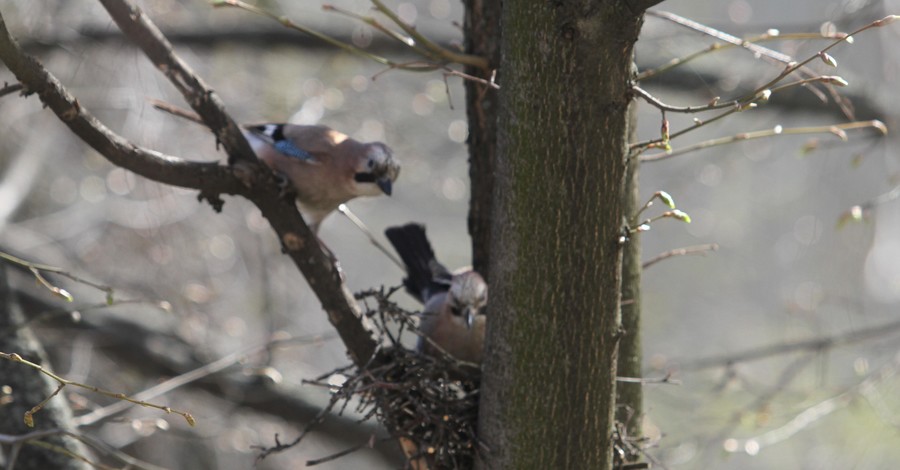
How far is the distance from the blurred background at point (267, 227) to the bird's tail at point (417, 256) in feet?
2.00

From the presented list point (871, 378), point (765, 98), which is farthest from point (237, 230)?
point (765, 98)

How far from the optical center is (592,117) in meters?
2.45

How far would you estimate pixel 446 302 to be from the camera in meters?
3.89

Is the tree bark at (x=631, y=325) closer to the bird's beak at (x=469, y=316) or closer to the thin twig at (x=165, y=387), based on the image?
the bird's beak at (x=469, y=316)

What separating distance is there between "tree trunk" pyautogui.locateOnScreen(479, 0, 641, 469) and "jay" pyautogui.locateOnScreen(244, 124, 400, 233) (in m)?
1.22

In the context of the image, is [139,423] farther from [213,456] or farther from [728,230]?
[728,230]

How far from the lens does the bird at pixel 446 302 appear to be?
148 inches

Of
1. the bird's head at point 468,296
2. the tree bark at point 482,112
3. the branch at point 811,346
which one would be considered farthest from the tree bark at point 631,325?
the branch at point 811,346

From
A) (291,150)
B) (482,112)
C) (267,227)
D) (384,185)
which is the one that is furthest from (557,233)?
(267,227)

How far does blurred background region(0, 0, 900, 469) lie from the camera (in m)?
5.39

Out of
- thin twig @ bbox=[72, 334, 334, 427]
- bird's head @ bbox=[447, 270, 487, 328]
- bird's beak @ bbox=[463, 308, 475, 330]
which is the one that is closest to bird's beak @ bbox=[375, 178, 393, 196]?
bird's head @ bbox=[447, 270, 487, 328]

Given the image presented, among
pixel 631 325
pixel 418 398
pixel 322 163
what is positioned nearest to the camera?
pixel 418 398

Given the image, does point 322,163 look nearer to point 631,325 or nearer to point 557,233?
point 631,325

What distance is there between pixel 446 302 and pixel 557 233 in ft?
4.67
